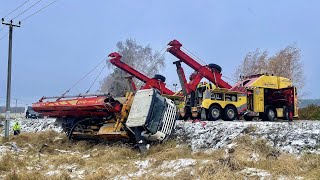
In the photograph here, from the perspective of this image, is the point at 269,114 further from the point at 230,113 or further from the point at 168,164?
the point at 168,164

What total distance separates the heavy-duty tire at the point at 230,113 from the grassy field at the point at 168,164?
6390mm

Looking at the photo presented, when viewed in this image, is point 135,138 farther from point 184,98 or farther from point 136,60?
point 136,60

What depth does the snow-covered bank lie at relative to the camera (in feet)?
32.2

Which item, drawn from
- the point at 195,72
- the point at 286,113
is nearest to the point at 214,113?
the point at 195,72

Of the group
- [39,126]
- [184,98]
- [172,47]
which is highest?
[172,47]

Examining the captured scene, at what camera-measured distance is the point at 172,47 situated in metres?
19.1

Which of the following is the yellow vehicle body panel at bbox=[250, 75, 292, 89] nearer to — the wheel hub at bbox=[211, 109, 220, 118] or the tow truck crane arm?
the tow truck crane arm

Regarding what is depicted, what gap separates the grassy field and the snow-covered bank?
0.40 metres

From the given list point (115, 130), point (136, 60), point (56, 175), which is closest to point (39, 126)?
point (115, 130)

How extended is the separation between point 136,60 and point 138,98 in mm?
45107

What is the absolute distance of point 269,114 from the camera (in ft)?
66.0

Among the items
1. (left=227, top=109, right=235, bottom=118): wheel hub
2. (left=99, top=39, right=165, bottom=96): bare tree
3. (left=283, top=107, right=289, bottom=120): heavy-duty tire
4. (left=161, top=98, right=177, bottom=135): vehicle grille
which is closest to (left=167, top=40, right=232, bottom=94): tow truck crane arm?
(left=227, top=109, right=235, bottom=118): wheel hub

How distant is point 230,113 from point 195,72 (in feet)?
8.54

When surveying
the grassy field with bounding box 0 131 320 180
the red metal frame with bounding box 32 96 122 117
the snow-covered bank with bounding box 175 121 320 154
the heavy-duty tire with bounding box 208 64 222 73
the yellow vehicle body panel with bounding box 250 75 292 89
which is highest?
the heavy-duty tire with bounding box 208 64 222 73
